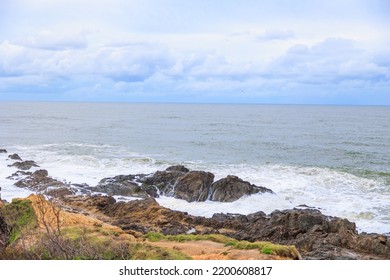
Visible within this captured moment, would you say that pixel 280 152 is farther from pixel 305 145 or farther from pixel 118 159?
pixel 118 159

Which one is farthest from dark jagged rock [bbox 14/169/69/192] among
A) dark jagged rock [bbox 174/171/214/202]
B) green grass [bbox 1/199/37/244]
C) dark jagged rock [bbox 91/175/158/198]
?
green grass [bbox 1/199/37/244]

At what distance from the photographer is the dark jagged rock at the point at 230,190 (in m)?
22.8

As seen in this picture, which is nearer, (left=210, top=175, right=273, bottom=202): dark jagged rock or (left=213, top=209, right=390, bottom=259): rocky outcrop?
(left=213, top=209, right=390, bottom=259): rocky outcrop

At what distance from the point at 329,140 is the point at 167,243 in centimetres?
3880

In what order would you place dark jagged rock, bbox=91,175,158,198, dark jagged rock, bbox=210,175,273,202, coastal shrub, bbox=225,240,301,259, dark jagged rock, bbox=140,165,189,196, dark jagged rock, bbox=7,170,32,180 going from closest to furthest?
1. coastal shrub, bbox=225,240,301,259
2. dark jagged rock, bbox=210,175,273,202
3. dark jagged rock, bbox=91,175,158,198
4. dark jagged rock, bbox=140,165,189,196
5. dark jagged rock, bbox=7,170,32,180

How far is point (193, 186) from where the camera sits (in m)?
23.4

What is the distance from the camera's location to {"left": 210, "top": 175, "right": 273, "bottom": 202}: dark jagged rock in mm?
22750

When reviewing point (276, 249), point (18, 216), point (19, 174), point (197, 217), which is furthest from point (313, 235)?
point (19, 174)

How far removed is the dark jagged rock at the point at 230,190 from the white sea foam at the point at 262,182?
0.41 metres

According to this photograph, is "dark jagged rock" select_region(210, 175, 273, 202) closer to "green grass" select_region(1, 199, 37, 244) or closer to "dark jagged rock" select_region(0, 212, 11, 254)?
"green grass" select_region(1, 199, 37, 244)

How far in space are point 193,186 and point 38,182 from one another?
8.82 metres

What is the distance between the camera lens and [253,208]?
21656 mm

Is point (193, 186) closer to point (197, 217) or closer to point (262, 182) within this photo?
point (197, 217)

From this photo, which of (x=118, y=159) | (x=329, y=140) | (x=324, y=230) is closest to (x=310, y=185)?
(x=324, y=230)
